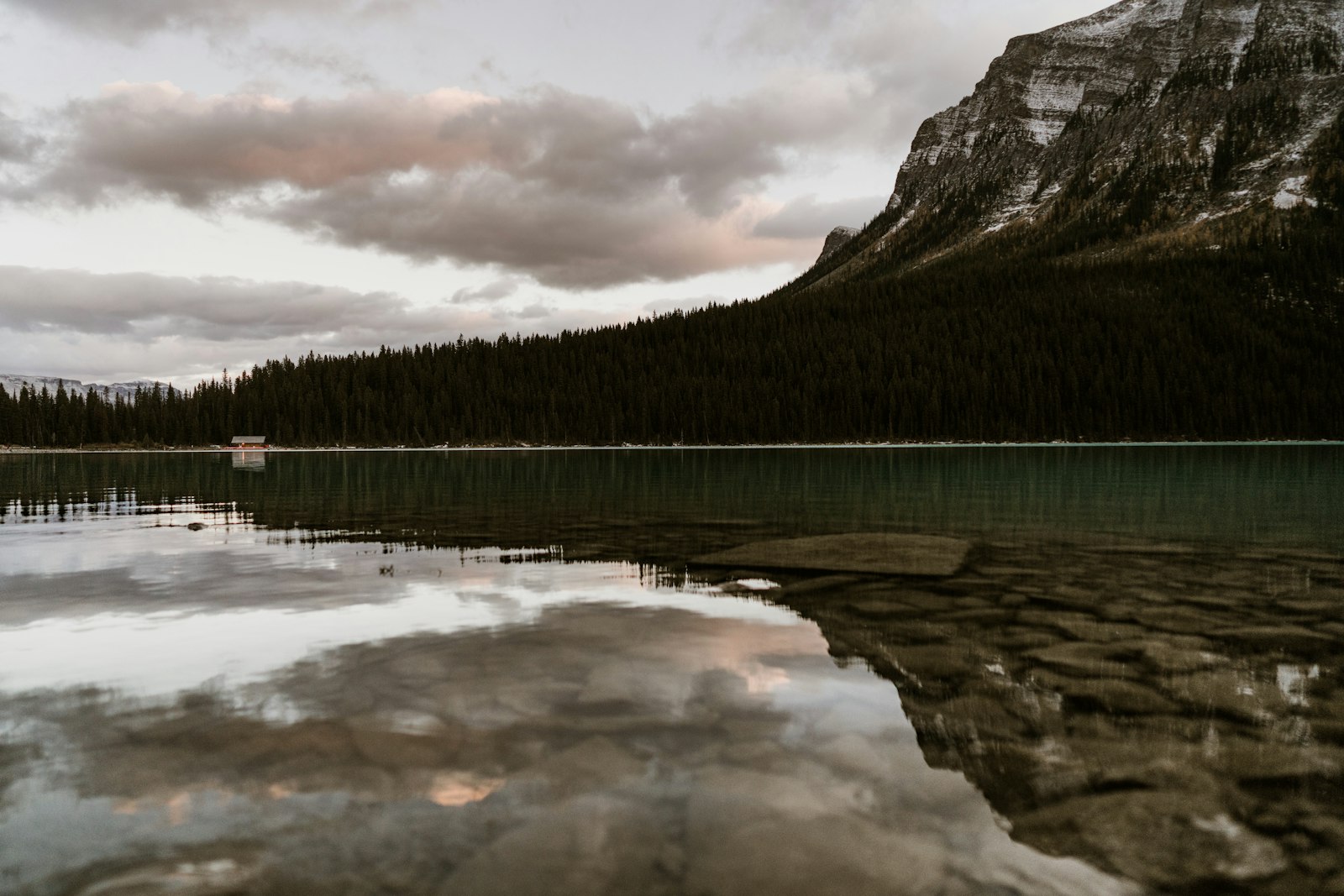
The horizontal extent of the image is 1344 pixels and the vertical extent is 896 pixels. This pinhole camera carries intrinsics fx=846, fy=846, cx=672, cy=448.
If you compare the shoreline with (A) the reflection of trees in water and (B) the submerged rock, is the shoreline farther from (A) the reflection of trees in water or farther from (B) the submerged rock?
(B) the submerged rock

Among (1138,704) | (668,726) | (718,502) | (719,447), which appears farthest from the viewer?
(719,447)

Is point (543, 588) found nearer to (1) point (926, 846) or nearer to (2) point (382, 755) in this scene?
(2) point (382, 755)

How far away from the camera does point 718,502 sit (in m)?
38.5

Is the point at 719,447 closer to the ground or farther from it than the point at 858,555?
farther from it

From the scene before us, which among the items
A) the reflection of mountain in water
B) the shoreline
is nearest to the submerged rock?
the reflection of mountain in water

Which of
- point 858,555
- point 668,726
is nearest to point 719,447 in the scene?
point 858,555

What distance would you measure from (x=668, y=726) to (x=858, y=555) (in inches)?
477

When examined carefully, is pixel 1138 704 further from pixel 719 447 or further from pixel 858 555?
pixel 719 447

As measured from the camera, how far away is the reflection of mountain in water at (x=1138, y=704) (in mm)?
6461

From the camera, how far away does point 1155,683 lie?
10250 millimetres

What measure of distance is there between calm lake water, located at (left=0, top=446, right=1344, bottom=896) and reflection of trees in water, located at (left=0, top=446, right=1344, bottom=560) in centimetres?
584

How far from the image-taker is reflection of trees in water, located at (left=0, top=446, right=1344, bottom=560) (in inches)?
1049

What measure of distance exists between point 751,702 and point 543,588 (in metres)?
8.08

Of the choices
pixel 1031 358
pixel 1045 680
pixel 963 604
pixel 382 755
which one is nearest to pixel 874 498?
pixel 963 604
